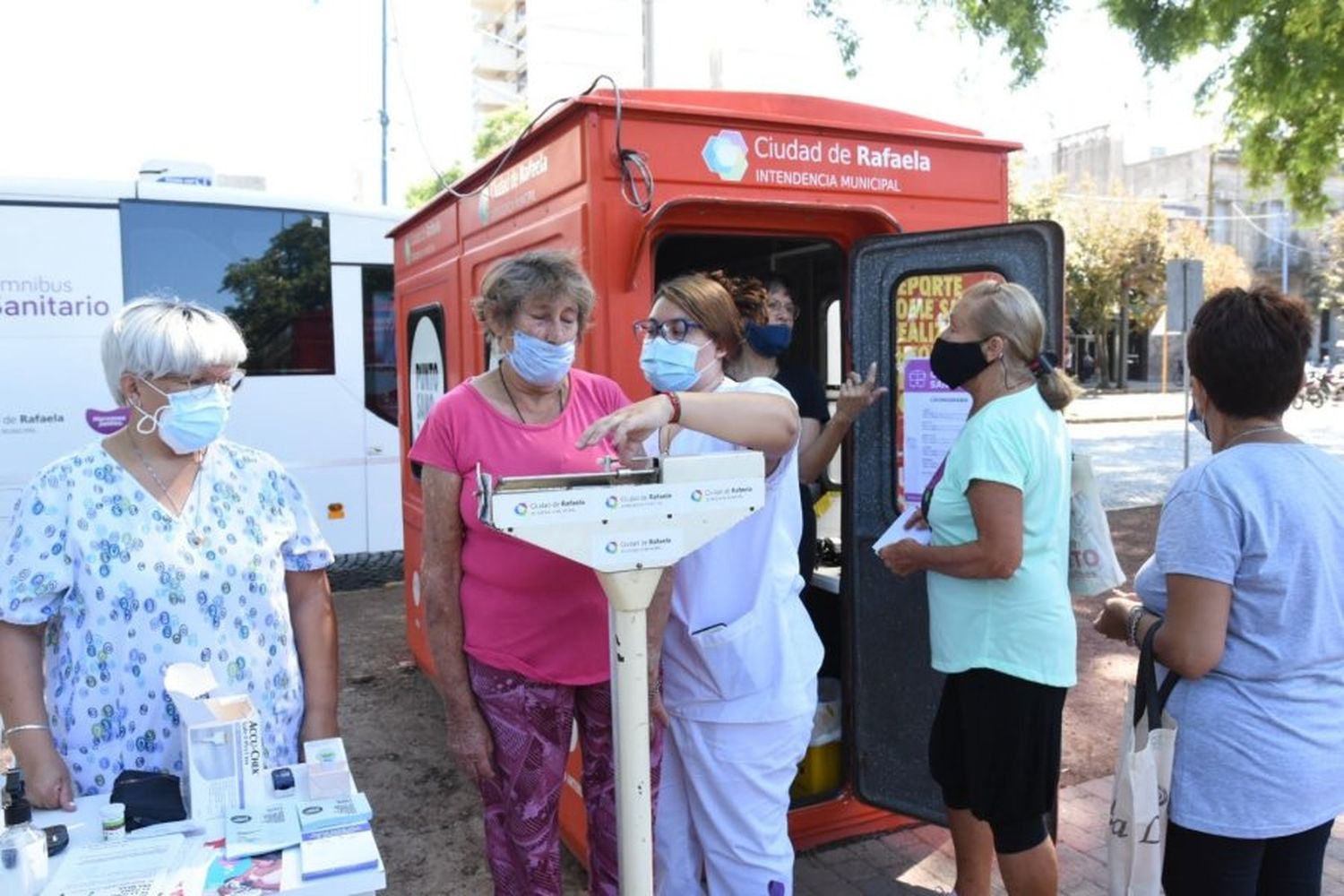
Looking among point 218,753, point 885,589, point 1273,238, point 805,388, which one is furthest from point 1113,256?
point 218,753

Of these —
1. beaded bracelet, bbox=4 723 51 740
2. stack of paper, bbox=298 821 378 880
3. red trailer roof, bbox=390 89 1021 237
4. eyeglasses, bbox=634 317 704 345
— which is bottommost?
stack of paper, bbox=298 821 378 880

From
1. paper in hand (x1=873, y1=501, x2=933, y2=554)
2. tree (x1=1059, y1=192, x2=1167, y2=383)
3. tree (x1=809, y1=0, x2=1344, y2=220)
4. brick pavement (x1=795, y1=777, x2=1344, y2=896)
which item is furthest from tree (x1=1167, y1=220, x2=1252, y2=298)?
paper in hand (x1=873, y1=501, x2=933, y2=554)

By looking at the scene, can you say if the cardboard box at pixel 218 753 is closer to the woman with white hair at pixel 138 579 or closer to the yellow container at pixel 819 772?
the woman with white hair at pixel 138 579

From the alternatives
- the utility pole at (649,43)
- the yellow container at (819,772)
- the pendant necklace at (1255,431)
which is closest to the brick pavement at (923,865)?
the yellow container at (819,772)

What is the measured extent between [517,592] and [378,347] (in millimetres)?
6694

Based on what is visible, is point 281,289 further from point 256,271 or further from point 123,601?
point 123,601

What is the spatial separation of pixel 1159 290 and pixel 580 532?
3293 cm

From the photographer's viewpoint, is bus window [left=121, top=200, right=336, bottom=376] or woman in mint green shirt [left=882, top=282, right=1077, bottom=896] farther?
bus window [left=121, top=200, right=336, bottom=376]

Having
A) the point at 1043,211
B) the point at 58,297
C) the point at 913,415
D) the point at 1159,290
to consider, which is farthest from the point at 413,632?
the point at 1159,290

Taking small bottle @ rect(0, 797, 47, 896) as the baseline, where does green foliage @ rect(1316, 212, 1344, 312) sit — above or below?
above

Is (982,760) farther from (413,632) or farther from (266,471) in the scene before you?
(413,632)

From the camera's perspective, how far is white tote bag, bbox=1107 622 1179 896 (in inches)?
A: 75.7

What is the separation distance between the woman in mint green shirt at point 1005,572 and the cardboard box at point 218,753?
1615mm

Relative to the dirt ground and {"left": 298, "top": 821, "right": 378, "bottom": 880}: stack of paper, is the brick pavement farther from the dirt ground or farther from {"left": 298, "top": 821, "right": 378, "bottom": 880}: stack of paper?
{"left": 298, "top": 821, "right": 378, "bottom": 880}: stack of paper
